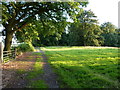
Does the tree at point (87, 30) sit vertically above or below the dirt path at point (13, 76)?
above

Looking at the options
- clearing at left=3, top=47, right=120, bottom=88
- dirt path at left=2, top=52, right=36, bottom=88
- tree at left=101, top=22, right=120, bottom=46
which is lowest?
dirt path at left=2, top=52, right=36, bottom=88

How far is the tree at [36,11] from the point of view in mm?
11530

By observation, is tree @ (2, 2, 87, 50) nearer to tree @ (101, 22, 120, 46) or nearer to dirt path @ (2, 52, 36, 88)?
dirt path @ (2, 52, 36, 88)

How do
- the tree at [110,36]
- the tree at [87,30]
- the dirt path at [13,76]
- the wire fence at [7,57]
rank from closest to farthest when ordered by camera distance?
1. the dirt path at [13,76]
2. the wire fence at [7,57]
3. the tree at [87,30]
4. the tree at [110,36]

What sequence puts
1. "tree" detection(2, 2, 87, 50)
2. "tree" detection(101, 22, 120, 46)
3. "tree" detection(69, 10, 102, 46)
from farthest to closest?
1. "tree" detection(101, 22, 120, 46)
2. "tree" detection(69, 10, 102, 46)
3. "tree" detection(2, 2, 87, 50)

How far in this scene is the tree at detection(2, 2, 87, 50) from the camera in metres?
11.5

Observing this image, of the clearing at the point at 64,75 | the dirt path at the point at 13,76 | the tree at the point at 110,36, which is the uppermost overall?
the tree at the point at 110,36

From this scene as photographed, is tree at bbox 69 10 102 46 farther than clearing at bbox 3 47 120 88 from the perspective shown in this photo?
Yes

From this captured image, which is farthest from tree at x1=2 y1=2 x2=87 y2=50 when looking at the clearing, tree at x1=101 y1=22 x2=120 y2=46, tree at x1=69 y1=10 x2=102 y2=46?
tree at x1=101 y1=22 x2=120 y2=46

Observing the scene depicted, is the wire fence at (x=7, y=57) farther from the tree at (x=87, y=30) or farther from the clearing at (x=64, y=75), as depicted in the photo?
the tree at (x=87, y=30)

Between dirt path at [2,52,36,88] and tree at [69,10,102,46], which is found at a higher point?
tree at [69,10,102,46]

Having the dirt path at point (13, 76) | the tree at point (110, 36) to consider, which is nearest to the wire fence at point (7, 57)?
the dirt path at point (13, 76)

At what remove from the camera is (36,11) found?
13.0 meters

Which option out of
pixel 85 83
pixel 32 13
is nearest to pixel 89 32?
pixel 32 13
